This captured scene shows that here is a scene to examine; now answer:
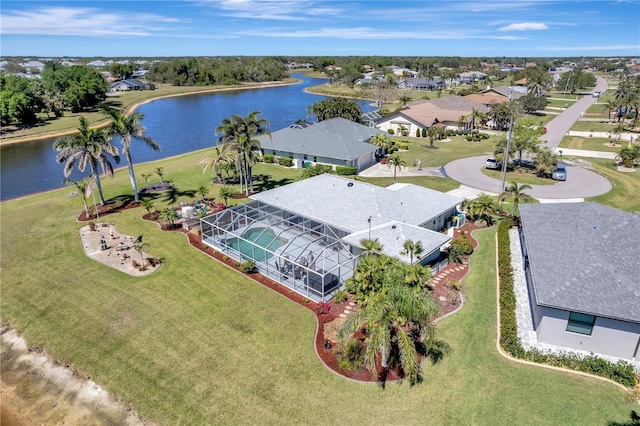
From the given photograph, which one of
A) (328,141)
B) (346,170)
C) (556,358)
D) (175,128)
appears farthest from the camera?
(175,128)

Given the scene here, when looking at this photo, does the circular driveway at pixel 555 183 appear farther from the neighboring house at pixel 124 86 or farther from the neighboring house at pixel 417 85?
the neighboring house at pixel 124 86

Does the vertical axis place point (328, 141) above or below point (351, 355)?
above

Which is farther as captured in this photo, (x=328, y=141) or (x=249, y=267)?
(x=328, y=141)

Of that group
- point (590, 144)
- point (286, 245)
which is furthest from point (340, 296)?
point (590, 144)

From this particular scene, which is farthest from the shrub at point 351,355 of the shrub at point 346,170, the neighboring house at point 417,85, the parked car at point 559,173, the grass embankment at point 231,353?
the neighboring house at point 417,85

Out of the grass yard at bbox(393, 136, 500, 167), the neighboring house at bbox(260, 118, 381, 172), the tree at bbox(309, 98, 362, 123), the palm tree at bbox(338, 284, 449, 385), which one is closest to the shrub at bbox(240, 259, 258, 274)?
the palm tree at bbox(338, 284, 449, 385)

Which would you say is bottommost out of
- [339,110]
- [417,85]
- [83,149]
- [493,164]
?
[493,164]

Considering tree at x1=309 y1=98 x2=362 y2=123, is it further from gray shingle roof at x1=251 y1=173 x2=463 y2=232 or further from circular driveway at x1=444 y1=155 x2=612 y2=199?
gray shingle roof at x1=251 y1=173 x2=463 y2=232

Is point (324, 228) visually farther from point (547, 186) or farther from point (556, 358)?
point (547, 186)
